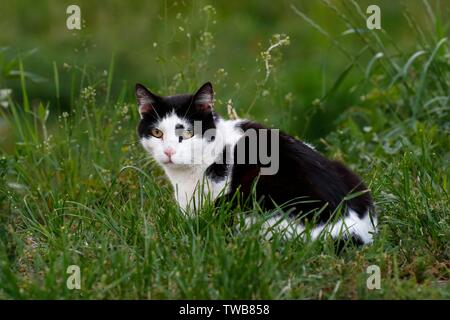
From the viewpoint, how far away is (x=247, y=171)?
4176 millimetres

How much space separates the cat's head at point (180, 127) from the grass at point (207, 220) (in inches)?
6.8

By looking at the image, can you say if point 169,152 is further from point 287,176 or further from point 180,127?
point 287,176

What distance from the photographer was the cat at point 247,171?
4004 mm

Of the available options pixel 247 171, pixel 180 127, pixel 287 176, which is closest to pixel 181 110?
pixel 180 127

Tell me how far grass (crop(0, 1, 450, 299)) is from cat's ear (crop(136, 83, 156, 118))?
1.06 ft

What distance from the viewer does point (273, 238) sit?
→ 3705 millimetres

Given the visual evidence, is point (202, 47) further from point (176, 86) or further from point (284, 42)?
point (284, 42)

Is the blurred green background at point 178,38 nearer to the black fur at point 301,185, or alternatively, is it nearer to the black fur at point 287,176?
the black fur at point 287,176

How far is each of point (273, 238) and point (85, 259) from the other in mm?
746

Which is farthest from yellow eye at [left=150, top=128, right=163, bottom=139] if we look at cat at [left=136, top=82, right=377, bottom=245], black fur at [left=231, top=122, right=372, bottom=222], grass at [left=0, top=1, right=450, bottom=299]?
black fur at [left=231, top=122, right=372, bottom=222]

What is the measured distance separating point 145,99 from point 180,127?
0.83 ft
